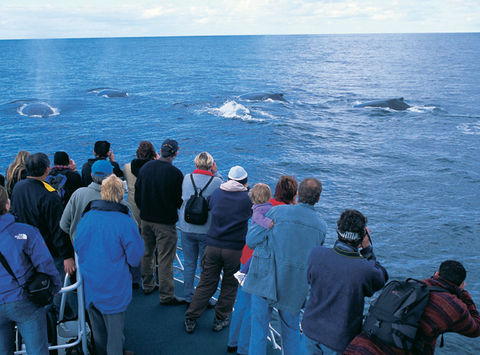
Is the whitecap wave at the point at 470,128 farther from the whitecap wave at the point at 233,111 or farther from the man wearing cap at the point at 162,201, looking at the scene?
the man wearing cap at the point at 162,201

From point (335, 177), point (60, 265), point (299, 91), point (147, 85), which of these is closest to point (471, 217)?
point (335, 177)

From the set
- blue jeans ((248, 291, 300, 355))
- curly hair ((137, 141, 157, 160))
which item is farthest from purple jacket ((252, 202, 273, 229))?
curly hair ((137, 141, 157, 160))

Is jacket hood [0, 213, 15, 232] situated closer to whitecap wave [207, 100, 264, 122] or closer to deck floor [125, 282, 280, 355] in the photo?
deck floor [125, 282, 280, 355]

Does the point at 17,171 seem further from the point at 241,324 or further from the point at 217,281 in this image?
the point at 241,324

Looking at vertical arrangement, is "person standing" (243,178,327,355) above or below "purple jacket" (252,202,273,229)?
below

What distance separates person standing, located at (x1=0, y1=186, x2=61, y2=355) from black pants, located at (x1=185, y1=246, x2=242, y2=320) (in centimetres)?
210

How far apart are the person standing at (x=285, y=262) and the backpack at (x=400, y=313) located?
3.61 ft

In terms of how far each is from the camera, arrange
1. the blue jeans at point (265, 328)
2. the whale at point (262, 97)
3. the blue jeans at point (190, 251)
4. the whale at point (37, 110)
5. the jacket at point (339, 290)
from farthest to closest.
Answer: the whale at point (262, 97)
the whale at point (37, 110)
the blue jeans at point (190, 251)
the blue jeans at point (265, 328)
the jacket at point (339, 290)

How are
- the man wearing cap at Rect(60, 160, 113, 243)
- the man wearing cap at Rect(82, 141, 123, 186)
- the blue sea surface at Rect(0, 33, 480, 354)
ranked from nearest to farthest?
the man wearing cap at Rect(60, 160, 113, 243)
the man wearing cap at Rect(82, 141, 123, 186)
the blue sea surface at Rect(0, 33, 480, 354)

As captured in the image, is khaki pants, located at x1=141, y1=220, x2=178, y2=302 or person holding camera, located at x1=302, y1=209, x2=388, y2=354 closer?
person holding camera, located at x1=302, y1=209, x2=388, y2=354

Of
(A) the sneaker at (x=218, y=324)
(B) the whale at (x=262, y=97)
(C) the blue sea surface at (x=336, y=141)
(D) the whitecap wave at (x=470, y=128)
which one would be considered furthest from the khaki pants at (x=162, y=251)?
(B) the whale at (x=262, y=97)

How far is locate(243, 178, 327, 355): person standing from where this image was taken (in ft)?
14.7

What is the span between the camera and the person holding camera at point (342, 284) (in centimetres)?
369

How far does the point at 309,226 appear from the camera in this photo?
14.6 ft
